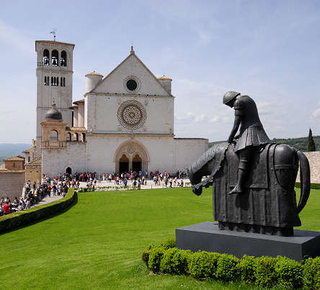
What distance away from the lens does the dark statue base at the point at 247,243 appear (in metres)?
7.12

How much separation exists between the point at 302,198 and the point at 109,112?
1669 inches

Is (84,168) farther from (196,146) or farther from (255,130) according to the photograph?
(255,130)

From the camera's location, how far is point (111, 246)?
11.9 metres

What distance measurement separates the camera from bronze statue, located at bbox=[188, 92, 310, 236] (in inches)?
299

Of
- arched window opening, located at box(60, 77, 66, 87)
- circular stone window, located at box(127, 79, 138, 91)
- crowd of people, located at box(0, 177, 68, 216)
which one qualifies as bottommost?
crowd of people, located at box(0, 177, 68, 216)

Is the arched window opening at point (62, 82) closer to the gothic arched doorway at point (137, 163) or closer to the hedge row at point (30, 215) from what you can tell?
the gothic arched doorway at point (137, 163)

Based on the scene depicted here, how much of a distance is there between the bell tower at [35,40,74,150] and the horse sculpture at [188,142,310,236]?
2026 inches

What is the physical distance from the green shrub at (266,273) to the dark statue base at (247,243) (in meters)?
0.47

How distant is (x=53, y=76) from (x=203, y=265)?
54614 millimetres

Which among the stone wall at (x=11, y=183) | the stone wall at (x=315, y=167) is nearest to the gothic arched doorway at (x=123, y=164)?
the stone wall at (x=11, y=183)

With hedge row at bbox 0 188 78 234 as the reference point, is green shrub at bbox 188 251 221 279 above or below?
above

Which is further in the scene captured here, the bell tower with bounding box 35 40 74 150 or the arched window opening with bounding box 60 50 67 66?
the arched window opening with bounding box 60 50 67 66

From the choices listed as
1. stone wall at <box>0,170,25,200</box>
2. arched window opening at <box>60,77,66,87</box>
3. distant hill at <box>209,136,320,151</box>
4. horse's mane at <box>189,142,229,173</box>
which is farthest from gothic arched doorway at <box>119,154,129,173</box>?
distant hill at <box>209,136,320,151</box>

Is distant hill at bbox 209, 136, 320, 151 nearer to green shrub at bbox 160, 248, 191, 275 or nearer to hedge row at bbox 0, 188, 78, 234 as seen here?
hedge row at bbox 0, 188, 78, 234
